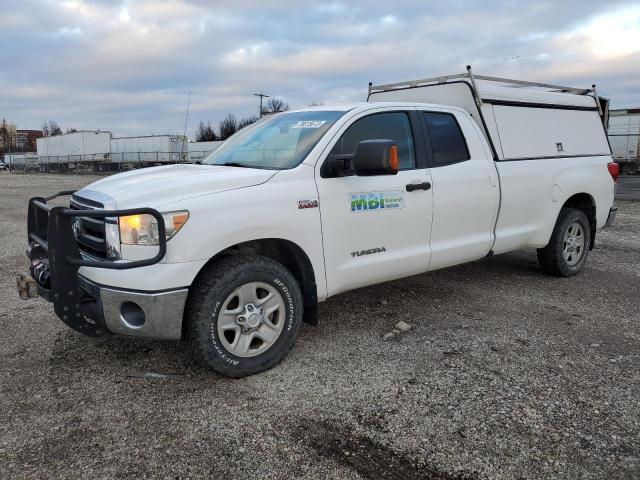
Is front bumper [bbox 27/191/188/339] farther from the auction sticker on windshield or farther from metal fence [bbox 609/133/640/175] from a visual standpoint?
metal fence [bbox 609/133/640/175]

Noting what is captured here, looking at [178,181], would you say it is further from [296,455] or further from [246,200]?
[296,455]

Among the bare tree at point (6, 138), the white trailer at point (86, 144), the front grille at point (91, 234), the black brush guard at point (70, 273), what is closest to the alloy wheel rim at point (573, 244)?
the black brush guard at point (70, 273)

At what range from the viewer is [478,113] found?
17.2ft

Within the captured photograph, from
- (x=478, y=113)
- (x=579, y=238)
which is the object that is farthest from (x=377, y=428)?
(x=579, y=238)

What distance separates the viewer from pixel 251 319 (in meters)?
3.53

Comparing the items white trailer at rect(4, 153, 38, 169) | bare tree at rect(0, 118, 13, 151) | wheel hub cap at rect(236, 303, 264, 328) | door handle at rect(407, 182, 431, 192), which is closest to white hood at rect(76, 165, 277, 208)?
wheel hub cap at rect(236, 303, 264, 328)

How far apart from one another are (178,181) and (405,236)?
1.86m

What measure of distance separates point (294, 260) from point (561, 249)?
3.57 m

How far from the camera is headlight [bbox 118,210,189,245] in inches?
125

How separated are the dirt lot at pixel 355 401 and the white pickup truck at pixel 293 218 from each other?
44cm

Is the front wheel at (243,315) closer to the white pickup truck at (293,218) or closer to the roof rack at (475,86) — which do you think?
the white pickup truck at (293,218)

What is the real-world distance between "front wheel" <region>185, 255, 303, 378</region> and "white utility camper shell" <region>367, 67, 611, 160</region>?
278 centimetres

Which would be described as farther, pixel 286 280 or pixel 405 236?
pixel 405 236

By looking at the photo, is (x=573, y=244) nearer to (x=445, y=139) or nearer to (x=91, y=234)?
(x=445, y=139)
